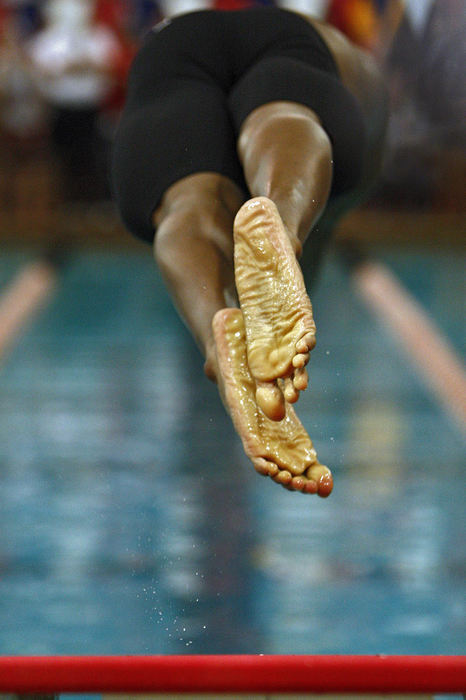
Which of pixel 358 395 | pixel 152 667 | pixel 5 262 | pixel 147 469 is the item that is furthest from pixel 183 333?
pixel 152 667

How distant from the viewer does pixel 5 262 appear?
4828mm

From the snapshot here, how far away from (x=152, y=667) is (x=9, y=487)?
1067mm

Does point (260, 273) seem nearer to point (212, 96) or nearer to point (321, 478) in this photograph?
point (321, 478)

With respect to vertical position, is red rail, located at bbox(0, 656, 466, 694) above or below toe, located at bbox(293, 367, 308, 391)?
below

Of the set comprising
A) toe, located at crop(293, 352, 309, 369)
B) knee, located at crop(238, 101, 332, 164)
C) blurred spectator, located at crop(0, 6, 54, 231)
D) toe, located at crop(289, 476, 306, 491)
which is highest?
knee, located at crop(238, 101, 332, 164)

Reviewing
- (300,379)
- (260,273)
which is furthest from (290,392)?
(260,273)

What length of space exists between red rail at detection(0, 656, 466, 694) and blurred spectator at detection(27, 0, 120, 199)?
4.98 meters

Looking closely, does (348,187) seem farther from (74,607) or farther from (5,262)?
(5,262)

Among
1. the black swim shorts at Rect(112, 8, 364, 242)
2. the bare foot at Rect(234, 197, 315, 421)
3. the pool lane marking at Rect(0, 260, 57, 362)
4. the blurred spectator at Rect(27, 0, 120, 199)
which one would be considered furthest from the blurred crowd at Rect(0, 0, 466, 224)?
the bare foot at Rect(234, 197, 315, 421)

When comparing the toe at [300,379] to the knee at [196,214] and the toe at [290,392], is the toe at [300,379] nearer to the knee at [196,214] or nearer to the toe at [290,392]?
the toe at [290,392]

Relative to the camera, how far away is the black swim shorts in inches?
48.1

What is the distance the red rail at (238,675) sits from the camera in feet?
2.55

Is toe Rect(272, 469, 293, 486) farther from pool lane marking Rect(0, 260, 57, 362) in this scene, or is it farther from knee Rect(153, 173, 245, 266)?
pool lane marking Rect(0, 260, 57, 362)

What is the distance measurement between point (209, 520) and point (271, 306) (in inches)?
27.6
